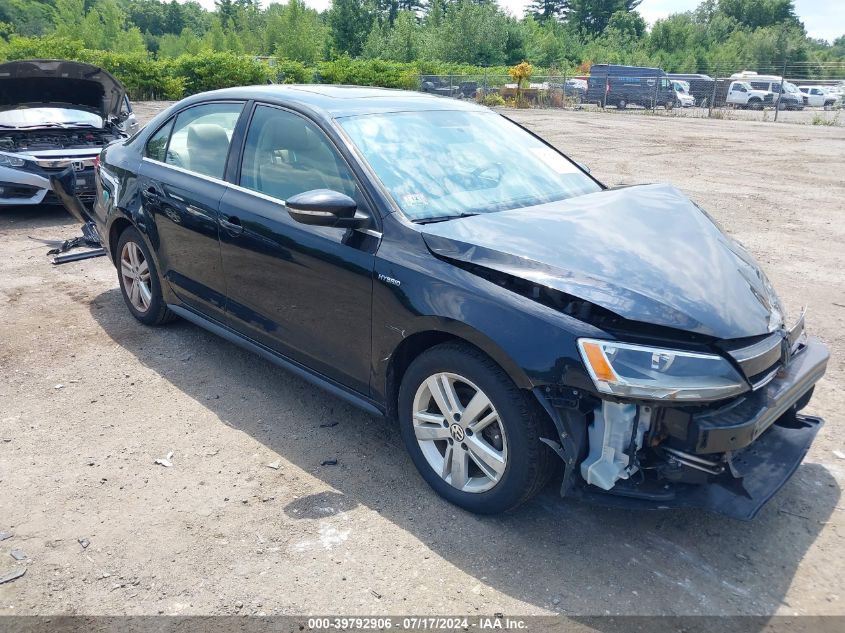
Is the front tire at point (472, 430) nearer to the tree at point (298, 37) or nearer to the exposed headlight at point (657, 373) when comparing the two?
the exposed headlight at point (657, 373)

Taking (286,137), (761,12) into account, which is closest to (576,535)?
(286,137)

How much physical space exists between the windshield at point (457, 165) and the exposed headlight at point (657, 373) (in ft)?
3.75

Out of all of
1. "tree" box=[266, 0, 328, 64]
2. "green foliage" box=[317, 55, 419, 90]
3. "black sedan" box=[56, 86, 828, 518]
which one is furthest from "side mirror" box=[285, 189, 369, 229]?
"tree" box=[266, 0, 328, 64]

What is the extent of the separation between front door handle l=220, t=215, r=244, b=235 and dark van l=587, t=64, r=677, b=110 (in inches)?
1292

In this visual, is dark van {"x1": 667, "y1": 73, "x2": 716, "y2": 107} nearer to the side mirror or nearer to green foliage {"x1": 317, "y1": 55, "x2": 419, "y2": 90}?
green foliage {"x1": 317, "y1": 55, "x2": 419, "y2": 90}

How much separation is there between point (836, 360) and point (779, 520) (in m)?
2.09

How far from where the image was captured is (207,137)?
446cm

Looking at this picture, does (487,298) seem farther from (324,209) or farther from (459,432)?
(324,209)

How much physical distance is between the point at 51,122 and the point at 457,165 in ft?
23.8

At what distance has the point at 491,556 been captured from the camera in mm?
2881

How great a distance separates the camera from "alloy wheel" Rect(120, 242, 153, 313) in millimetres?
5086

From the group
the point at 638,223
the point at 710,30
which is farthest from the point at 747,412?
the point at 710,30

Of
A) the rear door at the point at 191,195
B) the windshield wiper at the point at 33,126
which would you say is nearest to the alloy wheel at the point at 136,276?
the rear door at the point at 191,195

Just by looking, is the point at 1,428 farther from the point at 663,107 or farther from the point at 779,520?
the point at 663,107
